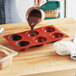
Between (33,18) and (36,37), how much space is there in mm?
174

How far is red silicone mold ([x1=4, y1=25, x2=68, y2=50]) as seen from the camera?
6.18 ft

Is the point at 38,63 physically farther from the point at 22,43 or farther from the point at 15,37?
the point at 15,37

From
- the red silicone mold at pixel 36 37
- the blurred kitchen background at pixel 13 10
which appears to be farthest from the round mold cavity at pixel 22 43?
the blurred kitchen background at pixel 13 10

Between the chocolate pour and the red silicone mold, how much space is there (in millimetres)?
70

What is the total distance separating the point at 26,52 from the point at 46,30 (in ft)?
1.15

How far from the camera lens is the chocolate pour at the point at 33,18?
201 cm

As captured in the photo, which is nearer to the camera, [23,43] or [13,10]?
[23,43]

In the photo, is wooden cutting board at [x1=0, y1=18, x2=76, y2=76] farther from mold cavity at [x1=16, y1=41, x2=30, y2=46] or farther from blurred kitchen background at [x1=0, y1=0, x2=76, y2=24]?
blurred kitchen background at [x1=0, y1=0, x2=76, y2=24]

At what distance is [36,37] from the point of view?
197 centimetres

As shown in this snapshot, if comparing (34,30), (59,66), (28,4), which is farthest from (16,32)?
(28,4)

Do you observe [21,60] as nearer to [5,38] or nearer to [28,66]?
[28,66]

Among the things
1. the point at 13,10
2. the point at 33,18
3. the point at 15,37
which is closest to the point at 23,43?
the point at 15,37

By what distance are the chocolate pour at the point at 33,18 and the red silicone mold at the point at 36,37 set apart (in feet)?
0.23

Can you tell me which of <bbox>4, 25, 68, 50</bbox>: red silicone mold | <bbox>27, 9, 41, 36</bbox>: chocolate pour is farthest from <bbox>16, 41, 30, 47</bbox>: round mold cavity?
<bbox>27, 9, 41, 36</bbox>: chocolate pour
